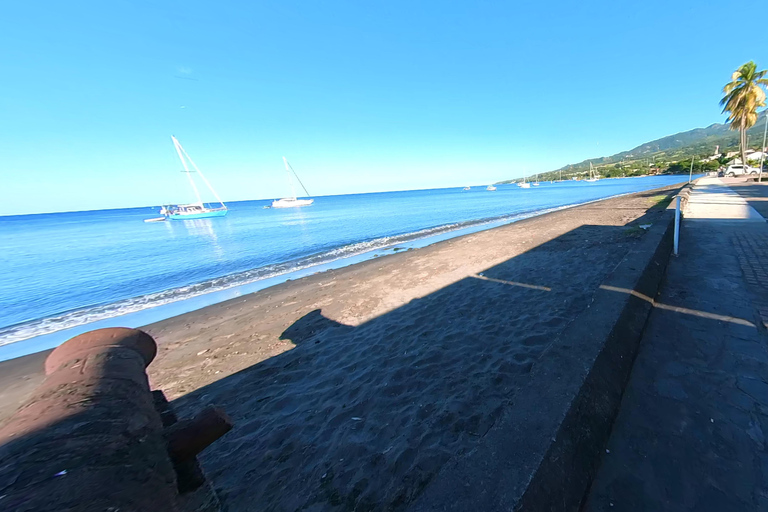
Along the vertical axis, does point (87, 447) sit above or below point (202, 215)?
below

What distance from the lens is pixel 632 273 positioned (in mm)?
3678

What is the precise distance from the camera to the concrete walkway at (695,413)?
1.54 m

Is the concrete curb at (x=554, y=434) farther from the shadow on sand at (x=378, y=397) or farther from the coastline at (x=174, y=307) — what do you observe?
the coastline at (x=174, y=307)

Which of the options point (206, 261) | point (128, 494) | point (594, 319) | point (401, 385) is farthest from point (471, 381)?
point (206, 261)

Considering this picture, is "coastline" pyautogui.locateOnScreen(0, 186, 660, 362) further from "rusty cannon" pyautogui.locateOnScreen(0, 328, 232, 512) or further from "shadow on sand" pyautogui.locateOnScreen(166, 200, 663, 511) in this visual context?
"rusty cannon" pyautogui.locateOnScreen(0, 328, 232, 512)

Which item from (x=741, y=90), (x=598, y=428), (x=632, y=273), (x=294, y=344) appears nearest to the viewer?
(x=598, y=428)

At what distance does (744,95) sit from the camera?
1242 inches

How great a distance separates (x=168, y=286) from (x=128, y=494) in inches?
530

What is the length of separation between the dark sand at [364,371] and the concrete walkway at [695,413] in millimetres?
907

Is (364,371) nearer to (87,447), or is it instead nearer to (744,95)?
(87,447)

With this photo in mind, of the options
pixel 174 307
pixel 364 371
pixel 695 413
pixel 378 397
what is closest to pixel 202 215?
pixel 174 307

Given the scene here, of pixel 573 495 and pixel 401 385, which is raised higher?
pixel 573 495

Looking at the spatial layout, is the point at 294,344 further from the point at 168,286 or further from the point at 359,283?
the point at 168,286

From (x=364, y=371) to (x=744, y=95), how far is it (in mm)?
52672
